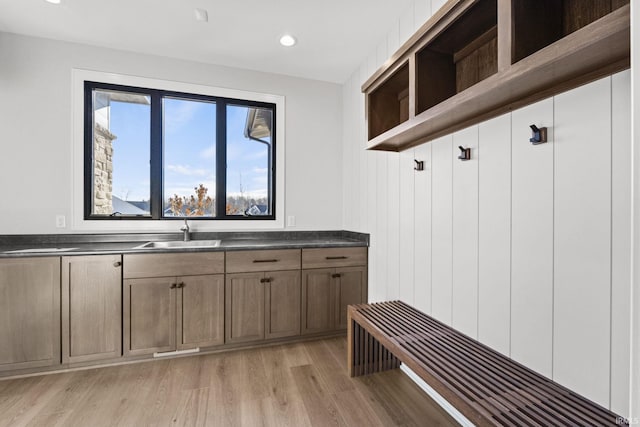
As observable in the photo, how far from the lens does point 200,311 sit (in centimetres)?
237

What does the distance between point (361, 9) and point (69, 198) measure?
291 centimetres

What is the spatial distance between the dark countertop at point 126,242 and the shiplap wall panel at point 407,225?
60cm

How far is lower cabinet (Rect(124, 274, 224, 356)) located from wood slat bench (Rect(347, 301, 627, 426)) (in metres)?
1.24

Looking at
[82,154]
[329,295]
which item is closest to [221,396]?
[329,295]

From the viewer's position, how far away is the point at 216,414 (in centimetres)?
168

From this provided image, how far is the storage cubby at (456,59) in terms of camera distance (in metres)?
1.43

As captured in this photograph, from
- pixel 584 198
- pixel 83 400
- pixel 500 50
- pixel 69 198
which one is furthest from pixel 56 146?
pixel 584 198

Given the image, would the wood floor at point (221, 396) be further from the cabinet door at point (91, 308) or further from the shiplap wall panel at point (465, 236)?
the shiplap wall panel at point (465, 236)

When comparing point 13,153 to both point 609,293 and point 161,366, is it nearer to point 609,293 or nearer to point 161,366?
point 161,366

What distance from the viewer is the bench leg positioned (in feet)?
6.79

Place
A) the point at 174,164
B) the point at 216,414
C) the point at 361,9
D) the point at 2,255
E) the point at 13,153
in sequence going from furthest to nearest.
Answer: the point at 174,164
the point at 13,153
the point at 361,9
the point at 2,255
the point at 216,414

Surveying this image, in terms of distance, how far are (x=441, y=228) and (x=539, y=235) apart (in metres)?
0.61

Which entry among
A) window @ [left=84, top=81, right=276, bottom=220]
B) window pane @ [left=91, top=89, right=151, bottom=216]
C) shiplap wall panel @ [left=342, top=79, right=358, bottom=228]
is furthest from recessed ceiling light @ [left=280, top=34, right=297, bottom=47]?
window pane @ [left=91, top=89, right=151, bottom=216]

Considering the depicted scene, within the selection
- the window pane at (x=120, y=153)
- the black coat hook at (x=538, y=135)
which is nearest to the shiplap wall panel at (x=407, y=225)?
the black coat hook at (x=538, y=135)
